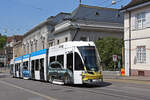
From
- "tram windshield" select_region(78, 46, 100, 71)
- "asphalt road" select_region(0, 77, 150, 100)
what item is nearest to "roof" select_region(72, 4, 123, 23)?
"tram windshield" select_region(78, 46, 100, 71)

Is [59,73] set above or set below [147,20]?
below

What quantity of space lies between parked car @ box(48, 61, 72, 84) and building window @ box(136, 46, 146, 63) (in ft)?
38.3

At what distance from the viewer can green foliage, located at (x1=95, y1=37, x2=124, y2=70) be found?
35312 millimetres

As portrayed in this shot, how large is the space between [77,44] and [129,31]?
546 inches

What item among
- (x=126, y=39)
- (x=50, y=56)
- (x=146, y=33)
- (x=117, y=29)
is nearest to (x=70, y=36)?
(x=117, y=29)

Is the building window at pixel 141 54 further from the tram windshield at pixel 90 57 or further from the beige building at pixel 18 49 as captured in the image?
the beige building at pixel 18 49

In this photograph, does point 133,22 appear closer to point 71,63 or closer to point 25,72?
point 25,72

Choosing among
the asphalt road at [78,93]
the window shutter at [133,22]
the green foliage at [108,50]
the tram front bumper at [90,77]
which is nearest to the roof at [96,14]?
the green foliage at [108,50]

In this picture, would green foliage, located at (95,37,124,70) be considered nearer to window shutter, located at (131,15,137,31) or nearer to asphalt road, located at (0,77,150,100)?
window shutter, located at (131,15,137,31)

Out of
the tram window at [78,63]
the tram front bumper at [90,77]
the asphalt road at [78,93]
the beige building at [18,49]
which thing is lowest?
the asphalt road at [78,93]

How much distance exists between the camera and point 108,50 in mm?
36094

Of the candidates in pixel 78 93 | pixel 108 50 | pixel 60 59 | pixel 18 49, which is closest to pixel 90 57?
pixel 60 59

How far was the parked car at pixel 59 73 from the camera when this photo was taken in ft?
56.3

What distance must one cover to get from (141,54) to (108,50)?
9038 millimetres
